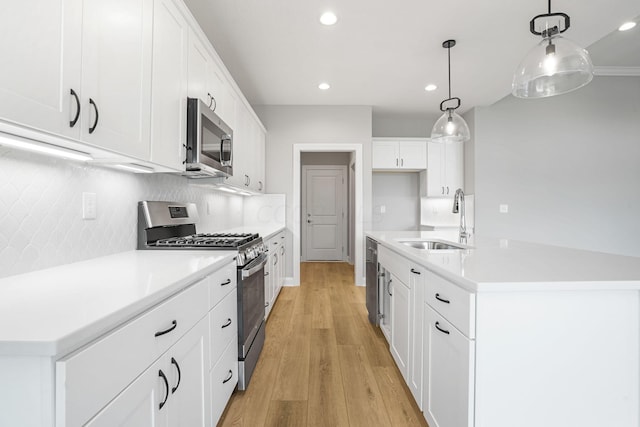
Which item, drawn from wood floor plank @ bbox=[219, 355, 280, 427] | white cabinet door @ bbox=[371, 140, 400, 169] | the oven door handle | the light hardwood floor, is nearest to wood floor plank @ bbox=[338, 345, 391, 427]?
the light hardwood floor

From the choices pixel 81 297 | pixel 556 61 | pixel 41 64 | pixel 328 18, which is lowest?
pixel 81 297

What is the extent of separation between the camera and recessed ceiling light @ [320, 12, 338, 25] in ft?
8.03

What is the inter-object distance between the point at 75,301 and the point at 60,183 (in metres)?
0.75

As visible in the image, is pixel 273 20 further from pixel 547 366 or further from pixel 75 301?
pixel 547 366

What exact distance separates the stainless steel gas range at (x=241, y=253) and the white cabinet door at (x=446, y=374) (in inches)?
40.7

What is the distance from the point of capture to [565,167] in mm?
4555

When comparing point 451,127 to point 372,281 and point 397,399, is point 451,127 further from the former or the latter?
point 397,399

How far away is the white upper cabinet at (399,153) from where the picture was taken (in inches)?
194

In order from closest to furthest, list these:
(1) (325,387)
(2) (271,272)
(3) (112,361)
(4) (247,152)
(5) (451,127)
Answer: (3) (112,361)
(1) (325,387)
(5) (451,127)
(2) (271,272)
(4) (247,152)

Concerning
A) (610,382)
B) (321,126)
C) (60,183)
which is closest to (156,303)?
(60,183)

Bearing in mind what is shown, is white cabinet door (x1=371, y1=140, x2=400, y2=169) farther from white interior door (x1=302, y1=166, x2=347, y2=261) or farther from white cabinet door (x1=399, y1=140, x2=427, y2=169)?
white interior door (x1=302, y1=166, x2=347, y2=261)

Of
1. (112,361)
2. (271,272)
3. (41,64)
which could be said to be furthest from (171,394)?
(271,272)

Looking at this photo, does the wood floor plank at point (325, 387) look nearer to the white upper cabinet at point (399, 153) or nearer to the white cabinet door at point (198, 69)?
the white cabinet door at point (198, 69)

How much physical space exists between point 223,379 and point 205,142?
4.60 ft
